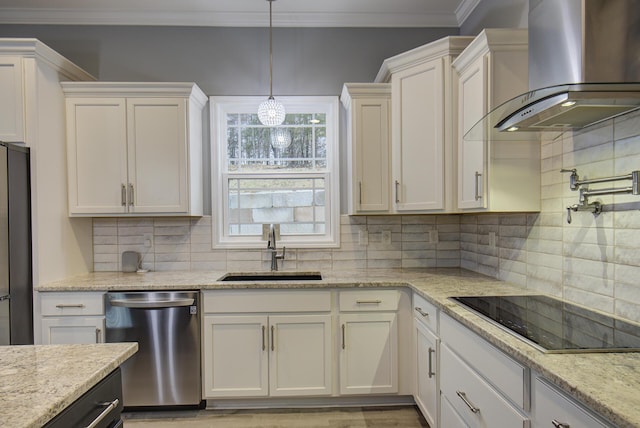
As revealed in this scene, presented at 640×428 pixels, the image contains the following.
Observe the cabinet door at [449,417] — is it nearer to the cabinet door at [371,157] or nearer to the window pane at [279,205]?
the cabinet door at [371,157]

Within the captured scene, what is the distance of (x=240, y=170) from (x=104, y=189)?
1.02 meters

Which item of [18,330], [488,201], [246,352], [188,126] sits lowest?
[246,352]

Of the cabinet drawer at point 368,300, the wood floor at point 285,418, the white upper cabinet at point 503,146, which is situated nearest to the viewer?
the white upper cabinet at point 503,146

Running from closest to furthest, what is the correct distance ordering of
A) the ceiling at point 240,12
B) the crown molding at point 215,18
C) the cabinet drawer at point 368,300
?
1. the cabinet drawer at point 368,300
2. the ceiling at point 240,12
3. the crown molding at point 215,18

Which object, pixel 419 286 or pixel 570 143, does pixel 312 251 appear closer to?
pixel 419 286

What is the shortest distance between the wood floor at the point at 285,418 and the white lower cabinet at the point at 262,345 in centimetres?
14

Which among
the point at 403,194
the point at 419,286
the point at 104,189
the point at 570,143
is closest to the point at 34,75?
the point at 104,189

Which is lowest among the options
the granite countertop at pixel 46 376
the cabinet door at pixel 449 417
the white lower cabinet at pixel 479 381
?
the cabinet door at pixel 449 417

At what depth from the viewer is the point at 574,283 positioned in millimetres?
1799

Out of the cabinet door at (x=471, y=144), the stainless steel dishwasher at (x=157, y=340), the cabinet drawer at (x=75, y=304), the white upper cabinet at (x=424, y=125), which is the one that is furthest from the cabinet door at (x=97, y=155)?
the cabinet door at (x=471, y=144)

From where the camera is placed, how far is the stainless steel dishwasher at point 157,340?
7.98 ft

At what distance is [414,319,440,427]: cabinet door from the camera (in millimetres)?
2059

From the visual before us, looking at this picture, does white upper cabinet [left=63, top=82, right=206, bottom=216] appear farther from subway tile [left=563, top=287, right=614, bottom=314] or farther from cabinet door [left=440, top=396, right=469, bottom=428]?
subway tile [left=563, top=287, right=614, bottom=314]

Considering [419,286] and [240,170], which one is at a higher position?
[240,170]
